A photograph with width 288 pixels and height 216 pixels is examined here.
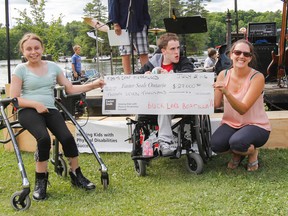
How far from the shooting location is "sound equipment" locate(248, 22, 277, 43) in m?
7.87

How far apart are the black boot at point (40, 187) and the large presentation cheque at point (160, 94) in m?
0.78

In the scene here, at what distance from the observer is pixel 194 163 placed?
3539 millimetres

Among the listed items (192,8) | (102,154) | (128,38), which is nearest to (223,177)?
(102,154)

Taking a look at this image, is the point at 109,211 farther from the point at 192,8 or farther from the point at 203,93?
the point at 192,8

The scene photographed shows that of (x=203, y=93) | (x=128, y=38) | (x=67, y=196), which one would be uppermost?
(x=128, y=38)

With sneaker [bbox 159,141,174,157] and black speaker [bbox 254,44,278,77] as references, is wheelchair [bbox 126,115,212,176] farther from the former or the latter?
black speaker [bbox 254,44,278,77]

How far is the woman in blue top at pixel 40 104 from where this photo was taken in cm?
309

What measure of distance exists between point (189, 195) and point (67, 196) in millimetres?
945

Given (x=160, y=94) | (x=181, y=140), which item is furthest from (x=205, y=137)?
(x=160, y=94)

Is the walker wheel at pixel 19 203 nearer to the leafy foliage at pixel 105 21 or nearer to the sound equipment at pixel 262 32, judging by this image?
the leafy foliage at pixel 105 21

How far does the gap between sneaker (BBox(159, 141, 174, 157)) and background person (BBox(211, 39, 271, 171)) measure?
368 millimetres

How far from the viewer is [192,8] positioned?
3666 cm

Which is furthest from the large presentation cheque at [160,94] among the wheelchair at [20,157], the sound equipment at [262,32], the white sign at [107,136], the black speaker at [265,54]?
the sound equipment at [262,32]

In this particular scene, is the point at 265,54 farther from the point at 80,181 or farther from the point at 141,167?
the point at 80,181
